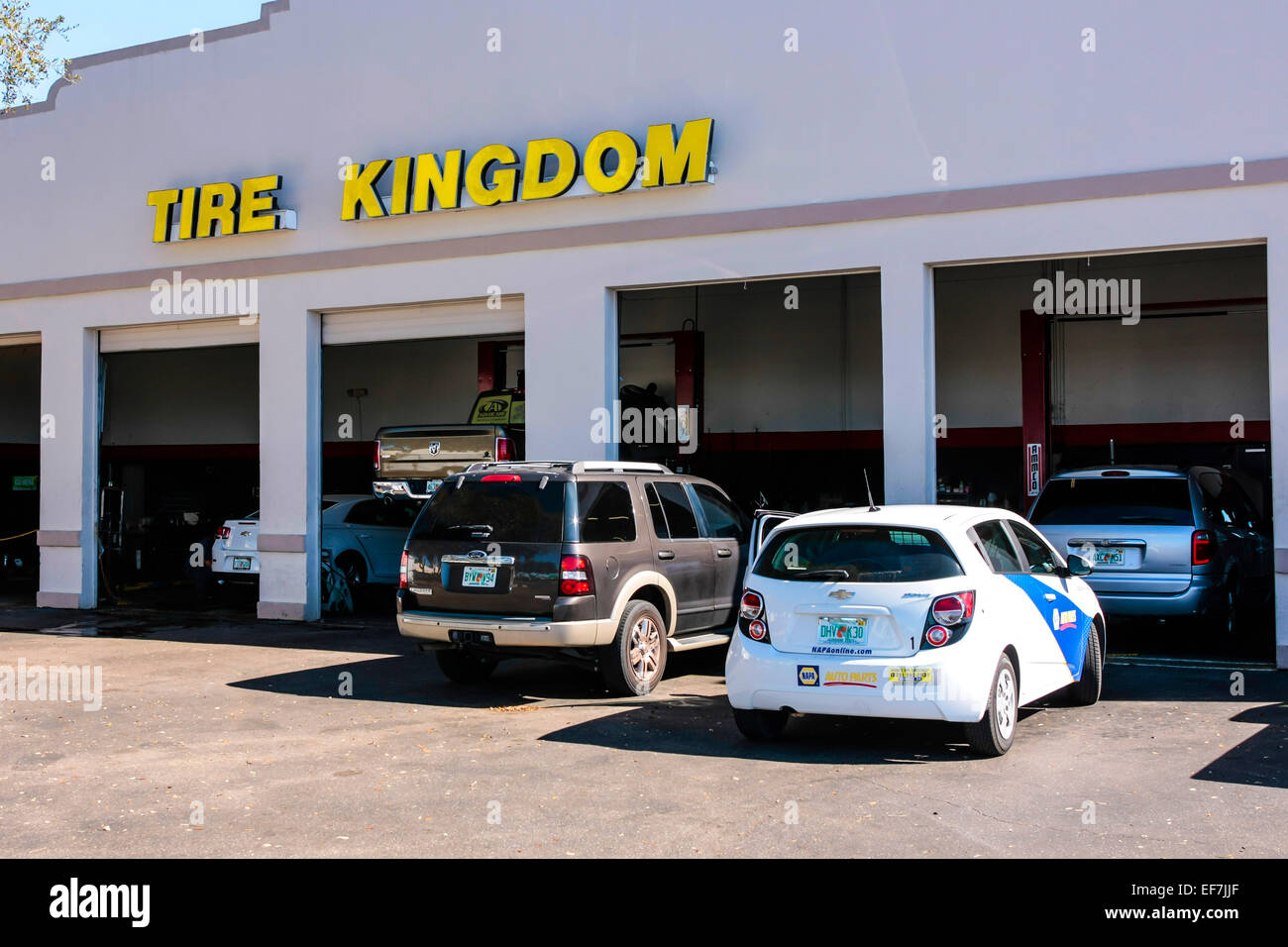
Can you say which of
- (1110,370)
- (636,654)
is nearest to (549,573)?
(636,654)

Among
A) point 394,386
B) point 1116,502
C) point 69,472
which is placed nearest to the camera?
point 1116,502

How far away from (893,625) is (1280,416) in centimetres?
545

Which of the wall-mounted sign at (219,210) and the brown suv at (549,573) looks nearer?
the brown suv at (549,573)

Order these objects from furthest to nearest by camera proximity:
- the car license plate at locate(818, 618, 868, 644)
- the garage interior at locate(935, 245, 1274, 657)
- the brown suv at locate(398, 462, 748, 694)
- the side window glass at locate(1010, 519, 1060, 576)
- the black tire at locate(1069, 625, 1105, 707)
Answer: the garage interior at locate(935, 245, 1274, 657), the brown suv at locate(398, 462, 748, 694), the black tire at locate(1069, 625, 1105, 707), the side window glass at locate(1010, 519, 1060, 576), the car license plate at locate(818, 618, 868, 644)

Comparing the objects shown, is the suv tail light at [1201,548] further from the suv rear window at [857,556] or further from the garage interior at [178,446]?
the garage interior at [178,446]

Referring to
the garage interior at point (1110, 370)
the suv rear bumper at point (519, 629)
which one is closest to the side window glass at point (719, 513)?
the suv rear bumper at point (519, 629)

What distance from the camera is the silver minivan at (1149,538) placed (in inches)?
457

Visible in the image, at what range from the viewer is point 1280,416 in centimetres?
1098

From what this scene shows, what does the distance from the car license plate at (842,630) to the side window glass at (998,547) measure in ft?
3.38

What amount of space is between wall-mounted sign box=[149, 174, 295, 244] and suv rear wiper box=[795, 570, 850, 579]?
10.2 m

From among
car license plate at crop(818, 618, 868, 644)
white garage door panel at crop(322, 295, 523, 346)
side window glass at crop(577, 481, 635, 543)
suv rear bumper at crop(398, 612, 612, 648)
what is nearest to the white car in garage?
white garage door panel at crop(322, 295, 523, 346)

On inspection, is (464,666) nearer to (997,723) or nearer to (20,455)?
(997,723)

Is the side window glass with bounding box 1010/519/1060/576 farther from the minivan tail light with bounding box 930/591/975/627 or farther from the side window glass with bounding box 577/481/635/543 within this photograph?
the side window glass with bounding box 577/481/635/543

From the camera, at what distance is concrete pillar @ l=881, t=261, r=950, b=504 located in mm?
12430
